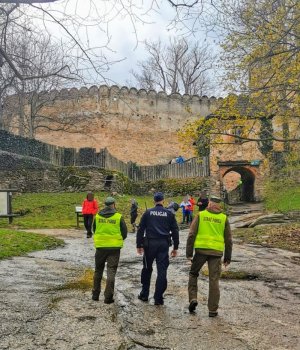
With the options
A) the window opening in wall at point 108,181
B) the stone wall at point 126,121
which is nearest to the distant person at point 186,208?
the window opening in wall at point 108,181

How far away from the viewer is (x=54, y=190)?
1022 inches

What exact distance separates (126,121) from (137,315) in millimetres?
35579

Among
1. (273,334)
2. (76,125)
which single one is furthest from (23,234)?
(76,125)

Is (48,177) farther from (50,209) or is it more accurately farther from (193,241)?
(193,241)

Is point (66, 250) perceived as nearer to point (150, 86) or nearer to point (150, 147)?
point (150, 147)

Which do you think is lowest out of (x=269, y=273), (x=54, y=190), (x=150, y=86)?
(x=269, y=273)

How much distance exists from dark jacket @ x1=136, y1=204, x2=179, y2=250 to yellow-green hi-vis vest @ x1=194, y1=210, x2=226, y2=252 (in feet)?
1.77

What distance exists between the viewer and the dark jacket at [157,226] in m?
6.76

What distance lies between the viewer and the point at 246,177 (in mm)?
32969

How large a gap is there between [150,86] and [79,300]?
4648 centimetres

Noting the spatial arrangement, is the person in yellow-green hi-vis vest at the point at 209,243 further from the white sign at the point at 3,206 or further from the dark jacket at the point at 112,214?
the white sign at the point at 3,206

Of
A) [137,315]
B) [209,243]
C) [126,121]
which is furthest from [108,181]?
[137,315]

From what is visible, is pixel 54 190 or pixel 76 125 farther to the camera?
pixel 76 125

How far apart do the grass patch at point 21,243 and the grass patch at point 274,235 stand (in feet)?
21.2
